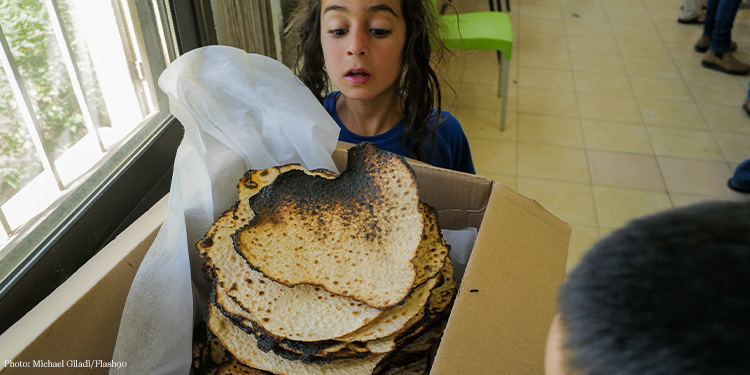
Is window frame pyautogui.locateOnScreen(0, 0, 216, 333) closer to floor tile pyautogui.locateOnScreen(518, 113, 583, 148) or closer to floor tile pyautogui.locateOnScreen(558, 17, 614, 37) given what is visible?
floor tile pyautogui.locateOnScreen(518, 113, 583, 148)

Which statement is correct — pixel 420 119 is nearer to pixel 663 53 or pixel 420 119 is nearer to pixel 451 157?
pixel 451 157

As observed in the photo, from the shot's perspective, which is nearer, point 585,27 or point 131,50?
point 131,50

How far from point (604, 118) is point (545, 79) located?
0.58 metres

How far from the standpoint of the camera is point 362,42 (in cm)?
104

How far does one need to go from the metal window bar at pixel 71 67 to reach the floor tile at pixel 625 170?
2217 mm

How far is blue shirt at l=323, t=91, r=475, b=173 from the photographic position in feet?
4.09

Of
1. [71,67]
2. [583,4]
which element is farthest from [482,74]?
[71,67]

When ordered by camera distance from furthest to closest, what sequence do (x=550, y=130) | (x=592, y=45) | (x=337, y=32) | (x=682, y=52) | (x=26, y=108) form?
(x=592, y=45) → (x=682, y=52) → (x=550, y=130) → (x=337, y=32) → (x=26, y=108)

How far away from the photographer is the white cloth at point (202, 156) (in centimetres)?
71

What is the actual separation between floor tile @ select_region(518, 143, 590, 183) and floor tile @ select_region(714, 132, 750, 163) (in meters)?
0.79

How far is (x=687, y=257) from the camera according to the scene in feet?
0.96

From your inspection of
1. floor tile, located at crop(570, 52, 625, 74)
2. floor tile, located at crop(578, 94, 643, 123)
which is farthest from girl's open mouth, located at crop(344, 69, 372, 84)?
floor tile, located at crop(570, 52, 625, 74)

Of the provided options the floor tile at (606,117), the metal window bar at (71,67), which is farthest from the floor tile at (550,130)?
the metal window bar at (71,67)

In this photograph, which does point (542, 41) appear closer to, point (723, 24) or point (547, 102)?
point (547, 102)
